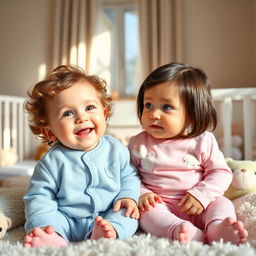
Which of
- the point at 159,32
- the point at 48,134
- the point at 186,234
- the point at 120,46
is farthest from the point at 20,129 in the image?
the point at 186,234

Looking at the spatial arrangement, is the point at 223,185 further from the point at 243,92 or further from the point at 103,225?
the point at 243,92

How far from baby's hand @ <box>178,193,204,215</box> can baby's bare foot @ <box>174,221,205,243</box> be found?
0.28 feet

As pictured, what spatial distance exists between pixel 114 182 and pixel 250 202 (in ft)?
1.34

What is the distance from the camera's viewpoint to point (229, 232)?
0.67 metres

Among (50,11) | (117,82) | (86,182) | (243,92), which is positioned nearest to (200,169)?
(86,182)

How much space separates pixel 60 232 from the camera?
75cm

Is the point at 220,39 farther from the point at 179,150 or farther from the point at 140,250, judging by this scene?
the point at 140,250

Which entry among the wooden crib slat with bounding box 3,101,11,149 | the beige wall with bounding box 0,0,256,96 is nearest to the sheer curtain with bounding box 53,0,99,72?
the beige wall with bounding box 0,0,256,96

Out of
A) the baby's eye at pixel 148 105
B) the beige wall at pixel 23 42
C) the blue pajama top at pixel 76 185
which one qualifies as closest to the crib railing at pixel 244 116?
the baby's eye at pixel 148 105

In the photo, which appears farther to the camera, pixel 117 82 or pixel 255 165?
pixel 117 82

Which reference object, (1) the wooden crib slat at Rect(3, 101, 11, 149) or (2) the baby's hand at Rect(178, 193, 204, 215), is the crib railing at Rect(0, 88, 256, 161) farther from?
(2) the baby's hand at Rect(178, 193, 204, 215)

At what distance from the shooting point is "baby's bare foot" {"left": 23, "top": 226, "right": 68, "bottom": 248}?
2.24 feet

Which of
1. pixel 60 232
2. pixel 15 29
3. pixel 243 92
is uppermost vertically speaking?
pixel 15 29

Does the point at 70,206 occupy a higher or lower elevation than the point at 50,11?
lower
